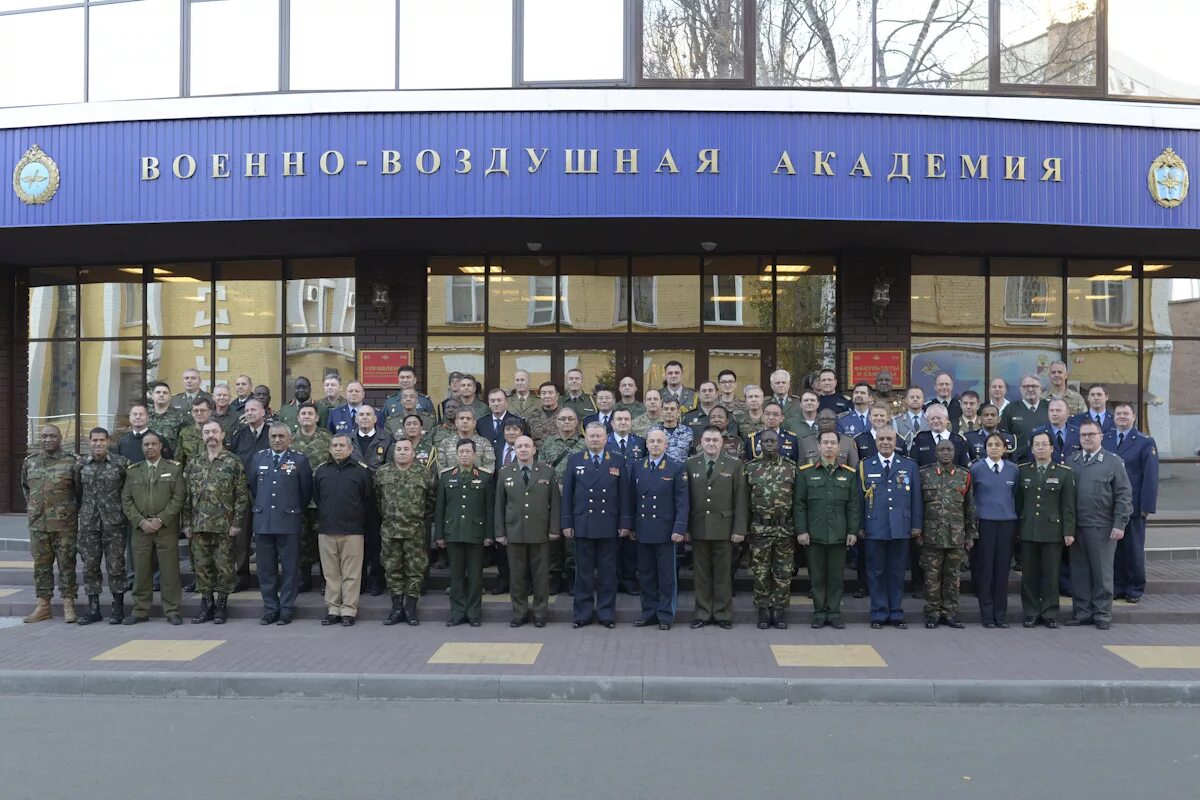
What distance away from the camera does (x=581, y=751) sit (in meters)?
5.89

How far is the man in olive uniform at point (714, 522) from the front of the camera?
906 centimetres

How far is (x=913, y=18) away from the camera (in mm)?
12625

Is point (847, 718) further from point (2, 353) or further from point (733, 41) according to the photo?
point (2, 353)

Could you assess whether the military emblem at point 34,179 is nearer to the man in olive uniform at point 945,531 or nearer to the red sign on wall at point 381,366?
the red sign on wall at point 381,366

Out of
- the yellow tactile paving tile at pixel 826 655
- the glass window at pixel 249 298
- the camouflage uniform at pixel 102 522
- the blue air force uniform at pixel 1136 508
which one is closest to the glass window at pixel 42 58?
the glass window at pixel 249 298

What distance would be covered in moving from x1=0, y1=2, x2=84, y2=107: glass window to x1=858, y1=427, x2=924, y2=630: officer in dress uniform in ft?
37.9

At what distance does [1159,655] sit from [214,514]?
836cm

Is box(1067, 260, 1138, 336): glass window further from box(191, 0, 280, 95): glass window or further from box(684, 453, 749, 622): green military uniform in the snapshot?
box(191, 0, 280, 95): glass window

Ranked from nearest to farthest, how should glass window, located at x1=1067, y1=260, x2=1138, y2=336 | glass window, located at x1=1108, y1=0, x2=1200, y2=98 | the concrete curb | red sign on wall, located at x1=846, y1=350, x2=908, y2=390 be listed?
the concrete curb → glass window, located at x1=1108, y1=0, x2=1200, y2=98 → red sign on wall, located at x1=846, y1=350, x2=908, y2=390 → glass window, located at x1=1067, y1=260, x2=1138, y2=336

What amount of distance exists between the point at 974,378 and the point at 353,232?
886 centimetres

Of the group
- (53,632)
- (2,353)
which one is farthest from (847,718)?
(2,353)

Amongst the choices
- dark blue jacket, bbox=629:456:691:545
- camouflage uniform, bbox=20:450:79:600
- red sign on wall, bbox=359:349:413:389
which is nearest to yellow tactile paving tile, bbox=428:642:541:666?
dark blue jacket, bbox=629:456:691:545

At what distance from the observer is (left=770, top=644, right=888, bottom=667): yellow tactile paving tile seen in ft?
25.5

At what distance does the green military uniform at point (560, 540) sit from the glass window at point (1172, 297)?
946cm
